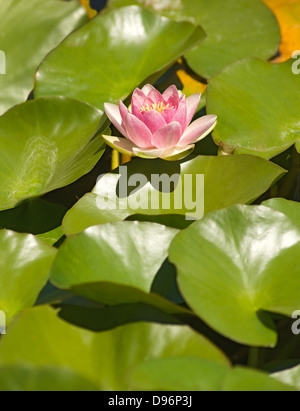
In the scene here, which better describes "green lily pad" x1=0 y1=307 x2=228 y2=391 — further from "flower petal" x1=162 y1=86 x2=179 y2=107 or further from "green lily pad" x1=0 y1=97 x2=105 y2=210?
"flower petal" x1=162 y1=86 x2=179 y2=107

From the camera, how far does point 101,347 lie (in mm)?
910

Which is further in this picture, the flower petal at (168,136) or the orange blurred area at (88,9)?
the orange blurred area at (88,9)

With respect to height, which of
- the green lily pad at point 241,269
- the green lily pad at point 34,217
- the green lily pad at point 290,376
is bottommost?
the green lily pad at point 290,376

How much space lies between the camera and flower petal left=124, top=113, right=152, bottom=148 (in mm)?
1208

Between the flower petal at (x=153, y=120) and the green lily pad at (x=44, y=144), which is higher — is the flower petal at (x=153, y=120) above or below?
above

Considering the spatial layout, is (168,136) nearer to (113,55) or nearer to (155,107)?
(155,107)

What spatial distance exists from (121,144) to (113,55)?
459mm

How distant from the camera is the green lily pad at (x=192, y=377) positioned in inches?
30.7

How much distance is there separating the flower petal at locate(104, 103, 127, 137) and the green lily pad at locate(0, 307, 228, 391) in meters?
0.55

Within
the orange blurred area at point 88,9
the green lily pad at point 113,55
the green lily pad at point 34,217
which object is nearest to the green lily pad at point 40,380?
the green lily pad at point 34,217

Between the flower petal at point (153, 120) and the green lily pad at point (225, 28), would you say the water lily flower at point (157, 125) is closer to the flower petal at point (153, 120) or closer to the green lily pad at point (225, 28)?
the flower petal at point (153, 120)

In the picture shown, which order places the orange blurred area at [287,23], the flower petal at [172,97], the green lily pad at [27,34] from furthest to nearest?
the orange blurred area at [287,23] → the green lily pad at [27,34] → the flower petal at [172,97]

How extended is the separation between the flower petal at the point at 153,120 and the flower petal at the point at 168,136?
25 mm

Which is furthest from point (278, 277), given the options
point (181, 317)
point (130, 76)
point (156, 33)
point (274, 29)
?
point (274, 29)
